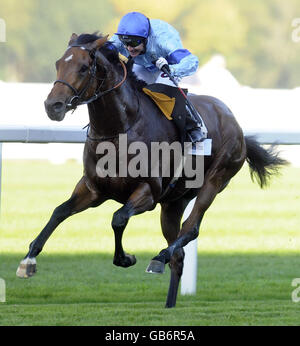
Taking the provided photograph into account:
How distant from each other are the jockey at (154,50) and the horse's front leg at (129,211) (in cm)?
56

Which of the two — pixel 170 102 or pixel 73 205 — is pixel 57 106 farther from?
pixel 170 102

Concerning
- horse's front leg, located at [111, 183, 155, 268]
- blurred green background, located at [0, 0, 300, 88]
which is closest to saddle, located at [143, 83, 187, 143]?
horse's front leg, located at [111, 183, 155, 268]

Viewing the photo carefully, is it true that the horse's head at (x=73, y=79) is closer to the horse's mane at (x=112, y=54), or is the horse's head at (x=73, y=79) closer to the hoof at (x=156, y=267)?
the horse's mane at (x=112, y=54)

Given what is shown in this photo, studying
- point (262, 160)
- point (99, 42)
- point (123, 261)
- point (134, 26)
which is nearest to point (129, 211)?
point (123, 261)

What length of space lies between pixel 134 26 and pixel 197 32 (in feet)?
71.3

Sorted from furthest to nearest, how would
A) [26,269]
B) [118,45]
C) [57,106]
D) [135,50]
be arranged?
[118,45]
[135,50]
[26,269]
[57,106]

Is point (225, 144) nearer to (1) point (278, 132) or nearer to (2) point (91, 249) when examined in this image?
(1) point (278, 132)

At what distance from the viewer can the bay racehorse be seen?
14.2 feet

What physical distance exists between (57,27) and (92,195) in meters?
23.2

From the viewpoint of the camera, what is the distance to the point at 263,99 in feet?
36.9

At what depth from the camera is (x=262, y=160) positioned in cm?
596

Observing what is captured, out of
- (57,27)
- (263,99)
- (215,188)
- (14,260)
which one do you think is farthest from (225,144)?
(57,27)

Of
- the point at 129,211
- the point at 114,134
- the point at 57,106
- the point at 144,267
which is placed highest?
the point at 57,106

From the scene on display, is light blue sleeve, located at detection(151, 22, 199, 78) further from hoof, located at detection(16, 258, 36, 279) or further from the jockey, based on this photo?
hoof, located at detection(16, 258, 36, 279)
